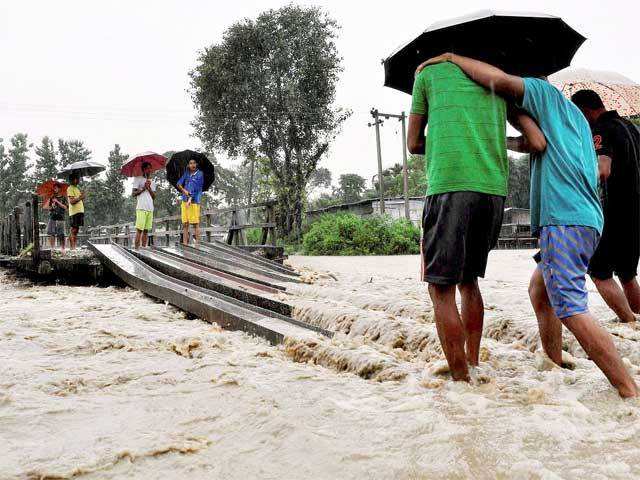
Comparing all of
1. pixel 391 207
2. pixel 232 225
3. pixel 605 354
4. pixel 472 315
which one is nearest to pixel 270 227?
pixel 232 225

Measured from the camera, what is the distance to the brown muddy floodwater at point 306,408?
150cm

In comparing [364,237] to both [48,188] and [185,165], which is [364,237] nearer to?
[185,165]

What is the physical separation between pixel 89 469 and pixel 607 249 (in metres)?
3.15

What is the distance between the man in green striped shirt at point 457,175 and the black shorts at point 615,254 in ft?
4.53

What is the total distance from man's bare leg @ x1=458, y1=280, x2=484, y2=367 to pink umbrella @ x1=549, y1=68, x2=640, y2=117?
87.7 inches

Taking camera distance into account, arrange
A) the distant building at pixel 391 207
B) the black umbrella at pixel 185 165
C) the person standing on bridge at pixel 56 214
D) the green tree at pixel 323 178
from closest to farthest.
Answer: the black umbrella at pixel 185 165 < the person standing on bridge at pixel 56 214 < the distant building at pixel 391 207 < the green tree at pixel 323 178

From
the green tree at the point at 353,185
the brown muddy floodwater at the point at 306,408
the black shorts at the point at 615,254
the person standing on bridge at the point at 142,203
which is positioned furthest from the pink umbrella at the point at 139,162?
the green tree at the point at 353,185

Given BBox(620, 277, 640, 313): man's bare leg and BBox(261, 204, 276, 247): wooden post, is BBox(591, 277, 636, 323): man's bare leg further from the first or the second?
BBox(261, 204, 276, 247): wooden post

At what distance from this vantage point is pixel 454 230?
2066 mm

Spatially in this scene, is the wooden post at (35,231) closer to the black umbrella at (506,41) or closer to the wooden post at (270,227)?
the wooden post at (270,227)

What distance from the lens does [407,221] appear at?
1616 centimetres

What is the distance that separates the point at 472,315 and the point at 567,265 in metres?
0.52

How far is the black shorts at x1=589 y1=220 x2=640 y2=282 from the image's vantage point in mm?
3105

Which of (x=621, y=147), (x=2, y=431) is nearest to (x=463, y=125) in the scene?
(x=621, y=147)
